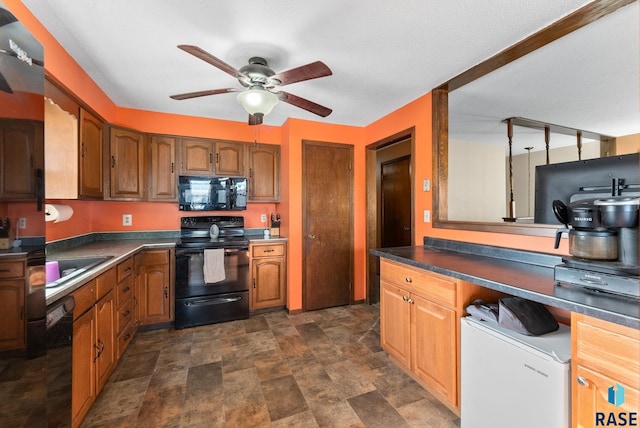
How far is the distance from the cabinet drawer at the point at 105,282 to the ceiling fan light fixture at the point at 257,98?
152cm

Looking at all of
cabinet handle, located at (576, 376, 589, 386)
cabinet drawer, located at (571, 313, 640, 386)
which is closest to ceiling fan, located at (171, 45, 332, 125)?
cabinet drawer, located at (571, 313, 640, 386)

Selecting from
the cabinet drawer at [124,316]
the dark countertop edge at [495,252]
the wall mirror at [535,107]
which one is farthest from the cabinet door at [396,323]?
the cabinet drawer at [124,316]

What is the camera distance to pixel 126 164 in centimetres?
279

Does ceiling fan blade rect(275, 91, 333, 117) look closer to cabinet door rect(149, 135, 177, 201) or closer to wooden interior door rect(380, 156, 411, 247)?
cabinet door rect(149, 135, 177, 201)

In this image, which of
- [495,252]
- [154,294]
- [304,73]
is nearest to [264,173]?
[154,294]

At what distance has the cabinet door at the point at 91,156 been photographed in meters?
2.17

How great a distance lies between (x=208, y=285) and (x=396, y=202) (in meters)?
3.15

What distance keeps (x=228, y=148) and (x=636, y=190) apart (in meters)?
3.37

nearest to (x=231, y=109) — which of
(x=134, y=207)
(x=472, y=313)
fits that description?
(x=134, y=207)

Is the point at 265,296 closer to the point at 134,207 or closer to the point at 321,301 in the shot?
the point at 321,301

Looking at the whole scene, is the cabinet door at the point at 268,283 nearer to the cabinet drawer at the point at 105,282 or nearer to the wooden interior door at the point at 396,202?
the cabinet drawer at the point at 105,282

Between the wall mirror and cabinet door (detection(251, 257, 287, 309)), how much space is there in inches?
73.6

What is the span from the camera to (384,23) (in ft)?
5.22

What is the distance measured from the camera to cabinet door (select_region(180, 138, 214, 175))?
122 inches
